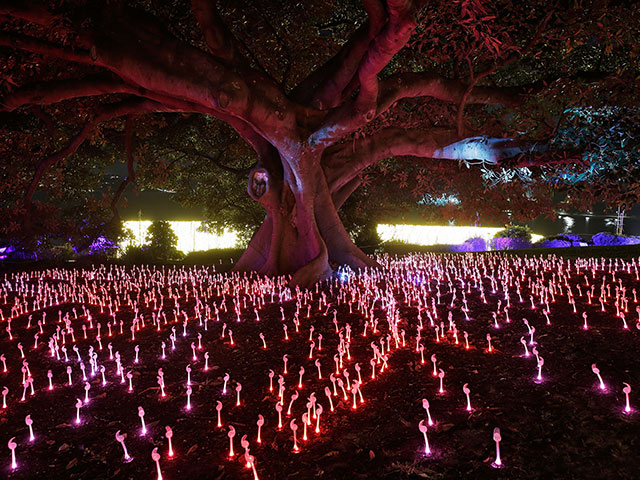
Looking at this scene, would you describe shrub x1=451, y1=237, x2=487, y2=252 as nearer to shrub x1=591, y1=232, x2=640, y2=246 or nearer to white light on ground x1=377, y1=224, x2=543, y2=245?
white light on ground x1=377, y1=224, x2=543, y2=245

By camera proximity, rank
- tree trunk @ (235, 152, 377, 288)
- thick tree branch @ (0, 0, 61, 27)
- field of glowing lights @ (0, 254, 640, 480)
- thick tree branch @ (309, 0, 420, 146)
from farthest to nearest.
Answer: tree trunk @ (235, 152, 377, 288), thick tree branch @ (0, 0, 61, 27), thick tree branch @ (309, 0, 420, 146), field of glowing lights @ (0, 254, 640, 480)

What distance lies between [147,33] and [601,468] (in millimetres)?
9105

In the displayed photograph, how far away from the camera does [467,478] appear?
2930 millimetres

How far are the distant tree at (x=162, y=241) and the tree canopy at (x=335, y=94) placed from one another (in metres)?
3.68

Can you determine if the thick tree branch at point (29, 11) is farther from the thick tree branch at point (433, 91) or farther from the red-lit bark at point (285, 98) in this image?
the thick tree branch at point (433, 91)

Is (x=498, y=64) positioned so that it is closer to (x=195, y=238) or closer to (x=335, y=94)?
(x=335, y=94)

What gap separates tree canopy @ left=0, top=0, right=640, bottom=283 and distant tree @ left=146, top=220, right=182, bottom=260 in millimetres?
3677

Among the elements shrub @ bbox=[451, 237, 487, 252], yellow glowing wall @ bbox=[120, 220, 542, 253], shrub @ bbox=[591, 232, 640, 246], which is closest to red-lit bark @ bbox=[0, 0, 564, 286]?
yellow glowing wall @ bbox=[120, 220, 542, 253]

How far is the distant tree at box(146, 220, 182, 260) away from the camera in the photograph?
2038cm

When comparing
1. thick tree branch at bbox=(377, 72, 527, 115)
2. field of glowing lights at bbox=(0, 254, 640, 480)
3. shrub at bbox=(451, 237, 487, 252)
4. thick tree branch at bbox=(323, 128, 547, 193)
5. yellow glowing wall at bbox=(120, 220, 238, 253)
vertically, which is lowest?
field of glowing lights at bbox=(0, 254, 640, 480)

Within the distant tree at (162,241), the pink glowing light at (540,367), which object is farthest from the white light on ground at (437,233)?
the pink glowing light at (540,367)

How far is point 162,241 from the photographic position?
20.5 m

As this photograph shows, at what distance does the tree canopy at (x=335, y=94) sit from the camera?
719 cm

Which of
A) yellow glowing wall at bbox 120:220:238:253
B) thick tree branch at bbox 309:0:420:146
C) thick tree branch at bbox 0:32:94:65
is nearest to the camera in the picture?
thick tree branch at bbox 309:0:420:146
